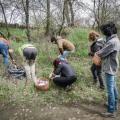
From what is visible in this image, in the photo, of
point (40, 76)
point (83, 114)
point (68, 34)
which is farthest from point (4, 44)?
point (68, 34)

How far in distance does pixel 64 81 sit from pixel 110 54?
2.20 meters

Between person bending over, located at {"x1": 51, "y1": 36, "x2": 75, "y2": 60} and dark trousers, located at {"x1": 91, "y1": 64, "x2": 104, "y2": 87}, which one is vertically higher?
person bending over, located at {"x1": 51, "y1": 36, "x2": 75, "y2": 60}

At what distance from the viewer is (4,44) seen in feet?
35.7

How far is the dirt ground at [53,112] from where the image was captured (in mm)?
8156

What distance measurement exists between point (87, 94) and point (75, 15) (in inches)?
532

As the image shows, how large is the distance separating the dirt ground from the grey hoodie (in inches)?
42.0

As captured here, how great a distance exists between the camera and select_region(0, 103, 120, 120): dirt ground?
8156 millimetres

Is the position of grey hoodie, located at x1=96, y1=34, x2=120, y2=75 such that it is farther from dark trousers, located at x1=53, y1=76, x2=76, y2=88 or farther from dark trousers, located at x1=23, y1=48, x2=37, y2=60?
dark trousers, located at x1=23, y1=48, x2=37, y2=60

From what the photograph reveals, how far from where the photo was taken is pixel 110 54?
782cm

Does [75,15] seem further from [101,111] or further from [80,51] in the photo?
[101,111]

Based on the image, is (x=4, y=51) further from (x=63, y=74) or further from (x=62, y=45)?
(x=63, y=74)

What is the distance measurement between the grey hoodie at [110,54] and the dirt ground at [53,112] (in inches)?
42.0

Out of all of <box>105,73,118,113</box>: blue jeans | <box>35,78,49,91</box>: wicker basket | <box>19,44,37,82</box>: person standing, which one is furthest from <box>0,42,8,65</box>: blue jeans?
<box>105,73,118,113</box>: blue jeans

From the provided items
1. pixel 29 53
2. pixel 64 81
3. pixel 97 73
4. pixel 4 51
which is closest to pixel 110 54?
pixel 64 81
